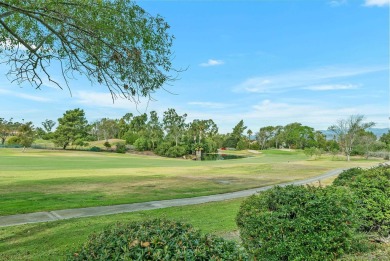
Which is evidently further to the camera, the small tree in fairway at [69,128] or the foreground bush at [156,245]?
the small tree in fairway at [69,128]

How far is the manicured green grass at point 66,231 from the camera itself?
6.45 metres

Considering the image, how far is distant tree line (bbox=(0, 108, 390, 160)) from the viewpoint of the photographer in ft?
235

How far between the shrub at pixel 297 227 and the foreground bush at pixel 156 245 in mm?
2288

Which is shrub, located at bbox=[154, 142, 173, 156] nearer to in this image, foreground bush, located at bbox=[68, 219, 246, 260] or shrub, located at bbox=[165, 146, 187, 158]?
shrub, located at bbox=[165, 146, 187, 158]

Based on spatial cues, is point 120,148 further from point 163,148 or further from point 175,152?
point 175,152

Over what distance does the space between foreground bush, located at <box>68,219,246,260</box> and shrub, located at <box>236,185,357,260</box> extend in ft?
7.51

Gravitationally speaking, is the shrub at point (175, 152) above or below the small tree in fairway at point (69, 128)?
below

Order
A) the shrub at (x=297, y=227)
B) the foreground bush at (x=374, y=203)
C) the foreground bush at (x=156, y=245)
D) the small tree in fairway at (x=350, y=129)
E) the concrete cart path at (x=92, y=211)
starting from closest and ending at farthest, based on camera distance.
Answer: the foreground bush at (x=156, y=245)
the shrub at (x=297, y=227)
the foreground bush at (x=374, y=203)
the concrete cart path at (x=92, y=211)
the small tree in fairway at (x=350, y=129)

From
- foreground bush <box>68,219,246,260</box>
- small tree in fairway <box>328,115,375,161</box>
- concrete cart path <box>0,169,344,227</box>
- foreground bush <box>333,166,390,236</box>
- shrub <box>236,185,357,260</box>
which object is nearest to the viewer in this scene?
foreground bush <box>68,219,246,260</box>

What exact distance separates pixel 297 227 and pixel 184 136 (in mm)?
88387

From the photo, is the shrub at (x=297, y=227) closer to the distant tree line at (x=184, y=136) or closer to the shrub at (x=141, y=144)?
the distant tree line at (x=184, y=136)

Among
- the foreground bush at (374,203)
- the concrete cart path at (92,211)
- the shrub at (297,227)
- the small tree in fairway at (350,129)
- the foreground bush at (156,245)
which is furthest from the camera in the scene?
the small tree in fairway at (350,129)

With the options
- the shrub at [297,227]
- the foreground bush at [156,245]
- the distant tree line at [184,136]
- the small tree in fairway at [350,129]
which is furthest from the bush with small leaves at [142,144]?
the foreground bush at [156,245]

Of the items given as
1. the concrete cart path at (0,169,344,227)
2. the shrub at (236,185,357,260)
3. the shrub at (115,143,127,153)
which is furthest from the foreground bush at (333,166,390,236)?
the shrub at (115,143,127,153)
